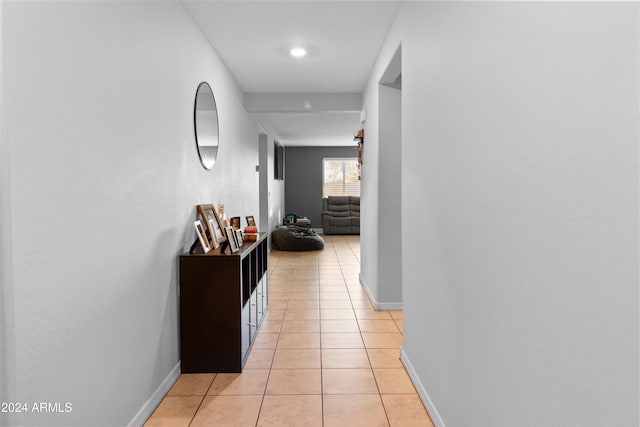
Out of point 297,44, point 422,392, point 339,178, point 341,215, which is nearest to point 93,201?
point 422,392

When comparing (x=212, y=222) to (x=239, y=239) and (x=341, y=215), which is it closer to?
(x=239, y=239)

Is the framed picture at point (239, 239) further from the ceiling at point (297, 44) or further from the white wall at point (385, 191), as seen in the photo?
the ceiling at point (297, 44)

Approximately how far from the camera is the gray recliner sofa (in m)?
10.8

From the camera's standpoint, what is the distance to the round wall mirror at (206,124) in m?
2.91

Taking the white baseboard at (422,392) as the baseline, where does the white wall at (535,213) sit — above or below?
above

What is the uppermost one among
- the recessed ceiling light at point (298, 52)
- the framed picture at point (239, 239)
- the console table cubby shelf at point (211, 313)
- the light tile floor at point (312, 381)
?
the recessed ceiling light at point (298, 52)

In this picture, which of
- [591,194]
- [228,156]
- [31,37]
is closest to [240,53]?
[228,156]

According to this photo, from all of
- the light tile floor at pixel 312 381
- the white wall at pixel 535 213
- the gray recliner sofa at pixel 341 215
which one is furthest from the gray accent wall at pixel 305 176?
the white wall at pixel 535 213

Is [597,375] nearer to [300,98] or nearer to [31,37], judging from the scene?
[31,37]

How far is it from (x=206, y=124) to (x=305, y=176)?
318 inches

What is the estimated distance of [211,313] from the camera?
2.52m

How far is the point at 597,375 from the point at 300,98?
180 inches

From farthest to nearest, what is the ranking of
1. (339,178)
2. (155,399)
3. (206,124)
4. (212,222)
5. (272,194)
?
(339,178)
(272,194)
(206,124)
(212,222)
(155,399)

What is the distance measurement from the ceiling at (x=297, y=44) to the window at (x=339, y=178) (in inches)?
247
